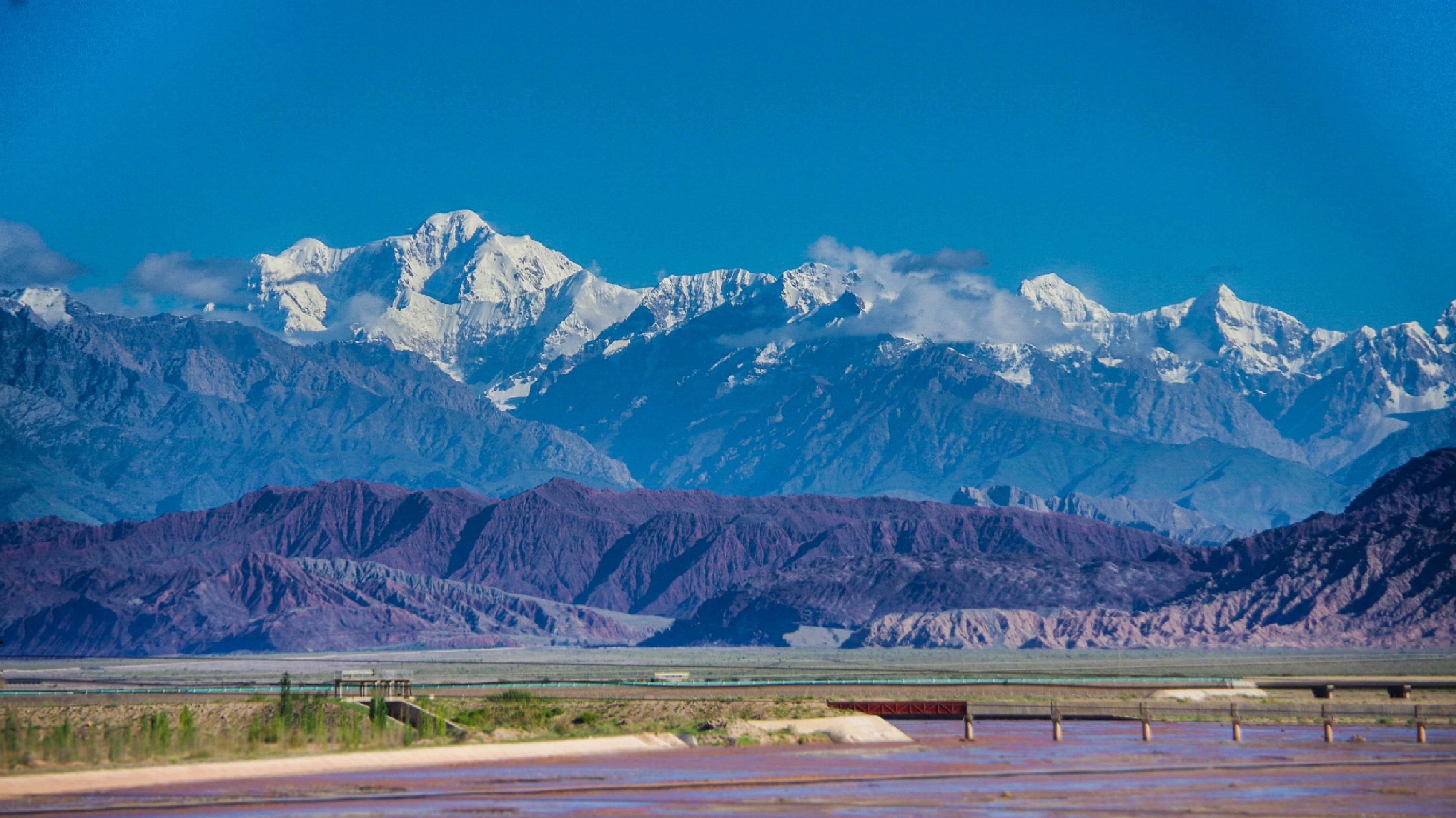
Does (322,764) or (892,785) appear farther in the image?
(322,764)

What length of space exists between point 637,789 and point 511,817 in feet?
20.7

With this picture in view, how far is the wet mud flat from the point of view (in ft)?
133

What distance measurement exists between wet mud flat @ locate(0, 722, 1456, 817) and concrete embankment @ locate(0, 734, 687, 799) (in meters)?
1.19

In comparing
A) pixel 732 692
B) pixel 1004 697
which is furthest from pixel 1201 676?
pixel 732 692

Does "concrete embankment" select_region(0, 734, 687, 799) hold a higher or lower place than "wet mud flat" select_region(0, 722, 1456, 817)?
higher

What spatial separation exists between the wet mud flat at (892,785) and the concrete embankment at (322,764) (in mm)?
1194

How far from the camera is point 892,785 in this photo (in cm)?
4641

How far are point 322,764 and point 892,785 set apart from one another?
1668 cm

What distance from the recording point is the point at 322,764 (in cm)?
5091

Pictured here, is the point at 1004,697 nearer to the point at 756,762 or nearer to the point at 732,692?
the point at 732,692

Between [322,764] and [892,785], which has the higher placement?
[322,764]

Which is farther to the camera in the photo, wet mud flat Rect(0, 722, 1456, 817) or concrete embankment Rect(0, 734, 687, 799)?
concrete embankment Rect(0, 734, 687, 799)

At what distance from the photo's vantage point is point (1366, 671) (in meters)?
140

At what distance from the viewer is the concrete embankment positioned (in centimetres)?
4497
